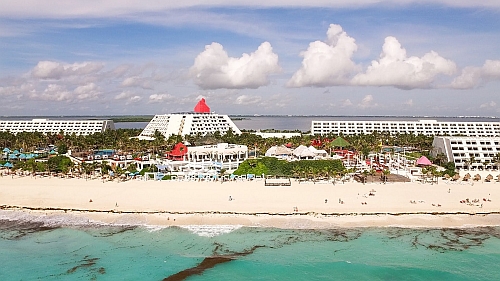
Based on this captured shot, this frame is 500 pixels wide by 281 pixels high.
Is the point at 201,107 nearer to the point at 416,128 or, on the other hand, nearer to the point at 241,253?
the point at 416,128

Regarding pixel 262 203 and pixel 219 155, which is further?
pixel 219 155

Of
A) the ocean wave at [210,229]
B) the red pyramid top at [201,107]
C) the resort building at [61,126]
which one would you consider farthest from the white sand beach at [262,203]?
the resort building at [61,126]

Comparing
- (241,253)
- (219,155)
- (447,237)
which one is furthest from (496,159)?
(241,253)

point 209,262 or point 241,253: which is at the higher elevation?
point 241,253

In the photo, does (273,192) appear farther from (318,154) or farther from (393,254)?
(318,154)

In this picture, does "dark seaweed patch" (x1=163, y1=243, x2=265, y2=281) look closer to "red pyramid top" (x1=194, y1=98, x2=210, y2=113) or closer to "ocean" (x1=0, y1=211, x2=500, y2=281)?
"ocean" (x1=0, y1=211, x2=500, y2=281)

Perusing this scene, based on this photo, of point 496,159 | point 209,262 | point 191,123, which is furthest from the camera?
point 191,123

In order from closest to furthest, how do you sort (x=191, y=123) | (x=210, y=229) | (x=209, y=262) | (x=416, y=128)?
(x=209, y=262) → (x=210, y=229) → (x=191, y=123) → (x=416, y=128)
